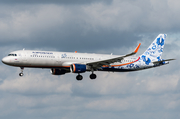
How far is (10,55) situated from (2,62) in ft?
7.34

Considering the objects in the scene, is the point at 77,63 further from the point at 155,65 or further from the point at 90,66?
the point at 155,65

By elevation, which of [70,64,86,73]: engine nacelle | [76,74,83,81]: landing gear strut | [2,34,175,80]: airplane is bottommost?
[76,74,83,81]: landing gear strut

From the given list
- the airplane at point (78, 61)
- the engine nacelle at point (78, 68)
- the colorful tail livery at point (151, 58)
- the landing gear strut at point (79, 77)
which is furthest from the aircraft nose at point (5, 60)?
the colorful tail livery at point (151, 58)

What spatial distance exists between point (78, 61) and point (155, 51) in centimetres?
2304

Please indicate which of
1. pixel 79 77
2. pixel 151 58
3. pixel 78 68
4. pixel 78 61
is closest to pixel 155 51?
pixel 151 58

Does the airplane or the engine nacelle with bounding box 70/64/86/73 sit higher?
the airplane

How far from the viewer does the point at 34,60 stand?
79.2 meters

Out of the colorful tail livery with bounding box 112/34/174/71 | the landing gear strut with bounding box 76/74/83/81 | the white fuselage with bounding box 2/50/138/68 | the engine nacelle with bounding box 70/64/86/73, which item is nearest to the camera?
the white fuselage with bounding box 2/50/138/68

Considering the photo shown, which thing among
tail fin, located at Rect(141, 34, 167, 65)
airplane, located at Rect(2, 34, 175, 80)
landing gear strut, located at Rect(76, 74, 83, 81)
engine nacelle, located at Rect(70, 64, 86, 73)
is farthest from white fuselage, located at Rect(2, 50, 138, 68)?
tail fin, located at Rect(141, 34, 167, 65)

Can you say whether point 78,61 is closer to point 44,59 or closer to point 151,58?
point 44,59

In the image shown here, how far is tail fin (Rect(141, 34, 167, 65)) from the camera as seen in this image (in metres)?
93.8

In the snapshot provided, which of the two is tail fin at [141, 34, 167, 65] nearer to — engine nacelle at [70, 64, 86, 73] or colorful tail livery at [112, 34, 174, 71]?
colorful tail livery at [112, 34, 174, 71]

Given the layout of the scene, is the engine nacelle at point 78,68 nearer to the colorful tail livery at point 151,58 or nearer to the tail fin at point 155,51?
the colorful tail livery at point 151,58

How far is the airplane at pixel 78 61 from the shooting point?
259ft
